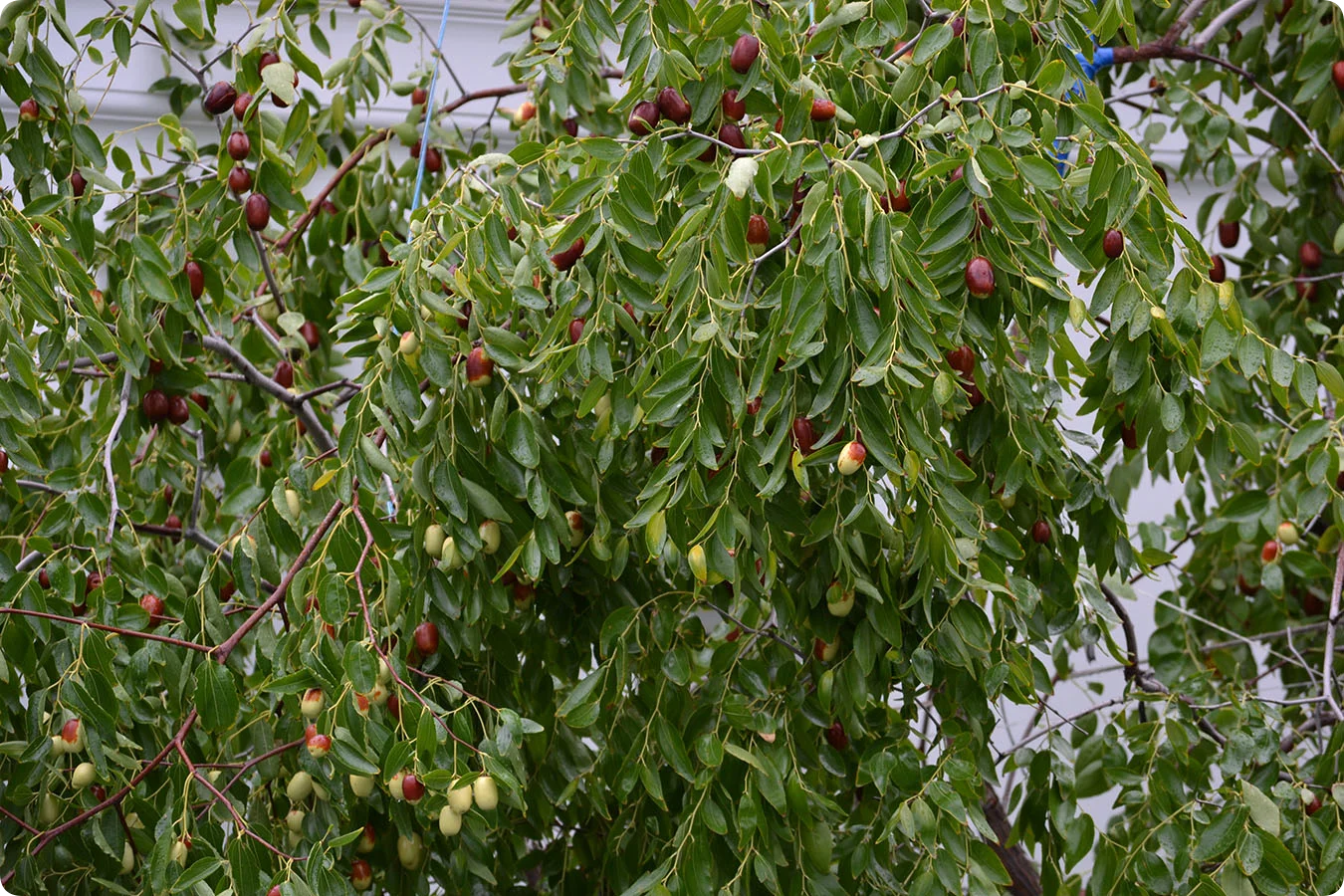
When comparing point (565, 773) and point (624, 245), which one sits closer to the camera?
point (624, 245)

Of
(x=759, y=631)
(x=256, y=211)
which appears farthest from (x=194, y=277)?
(x=759, y=631)

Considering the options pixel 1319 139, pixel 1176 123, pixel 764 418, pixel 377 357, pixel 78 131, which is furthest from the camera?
pixel 1319 139

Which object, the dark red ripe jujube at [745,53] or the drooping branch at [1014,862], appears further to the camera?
the drooping branch at [1014,862]

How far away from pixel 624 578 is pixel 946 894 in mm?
452

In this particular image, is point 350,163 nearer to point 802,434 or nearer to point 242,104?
point 242,104

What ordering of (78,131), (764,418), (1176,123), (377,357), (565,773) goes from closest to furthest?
(764,418)
(377,357)
(565,773)
(78,131)
(1176,123)

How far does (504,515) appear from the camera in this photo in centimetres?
119

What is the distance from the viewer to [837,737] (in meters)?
1.36

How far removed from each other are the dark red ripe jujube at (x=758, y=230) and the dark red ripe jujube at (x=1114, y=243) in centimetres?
29

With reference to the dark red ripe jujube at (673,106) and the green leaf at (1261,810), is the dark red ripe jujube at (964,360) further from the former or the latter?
the green leaf at (1261,810)

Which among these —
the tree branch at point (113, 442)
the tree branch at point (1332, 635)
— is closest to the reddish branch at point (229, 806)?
the tree branch at point (113, 442)

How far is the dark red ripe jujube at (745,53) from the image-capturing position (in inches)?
46.1

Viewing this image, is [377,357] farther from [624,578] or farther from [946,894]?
[946,894]

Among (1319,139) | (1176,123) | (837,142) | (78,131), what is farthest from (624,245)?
(1319,139)
